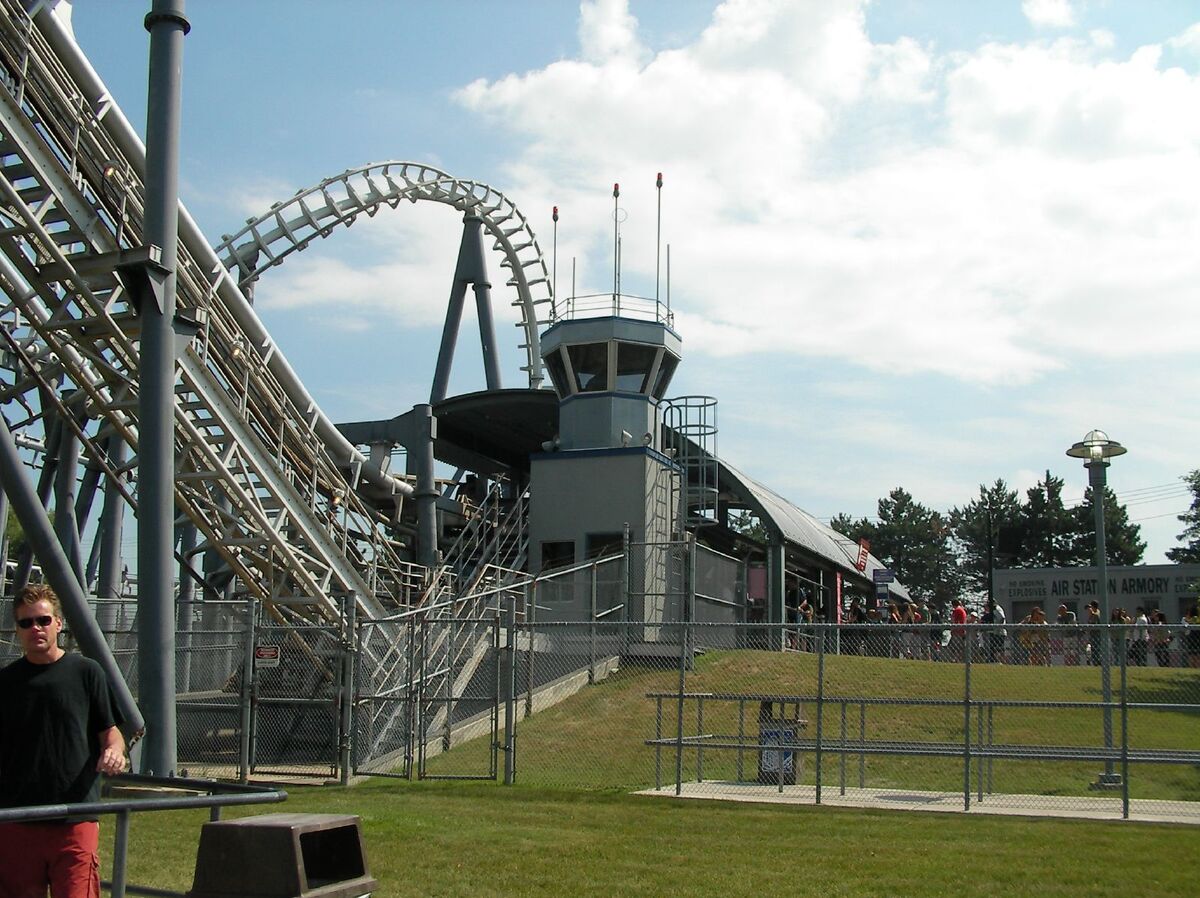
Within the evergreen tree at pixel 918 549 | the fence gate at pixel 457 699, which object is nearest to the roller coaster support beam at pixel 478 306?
the fence gate at pixel 457 699

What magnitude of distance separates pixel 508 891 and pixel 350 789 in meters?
7.44

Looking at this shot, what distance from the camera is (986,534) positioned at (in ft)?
384

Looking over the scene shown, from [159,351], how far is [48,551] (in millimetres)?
2330

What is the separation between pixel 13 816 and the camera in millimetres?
5277

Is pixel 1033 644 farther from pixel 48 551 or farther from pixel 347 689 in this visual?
pixel 48 551

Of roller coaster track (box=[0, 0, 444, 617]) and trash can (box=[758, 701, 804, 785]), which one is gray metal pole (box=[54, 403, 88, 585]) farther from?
trash can (box=[758, 701, 804, 785])

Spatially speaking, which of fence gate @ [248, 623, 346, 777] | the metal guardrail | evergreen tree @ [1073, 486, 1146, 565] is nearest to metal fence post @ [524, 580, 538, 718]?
fence gate @ [248, 623, 346, 777]

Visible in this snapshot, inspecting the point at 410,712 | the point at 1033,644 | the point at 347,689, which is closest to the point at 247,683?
the point at 347,689

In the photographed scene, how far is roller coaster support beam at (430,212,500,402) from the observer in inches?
1542

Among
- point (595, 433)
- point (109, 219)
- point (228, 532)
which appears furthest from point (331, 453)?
point (109, 219)

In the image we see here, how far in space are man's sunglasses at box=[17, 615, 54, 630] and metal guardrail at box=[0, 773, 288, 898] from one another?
0.83 metres

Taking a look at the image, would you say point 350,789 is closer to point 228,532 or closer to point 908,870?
point 228,532

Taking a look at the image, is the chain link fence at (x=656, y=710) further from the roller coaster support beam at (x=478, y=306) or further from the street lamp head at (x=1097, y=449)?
the roller coaster support beam at (x=478, y=306)

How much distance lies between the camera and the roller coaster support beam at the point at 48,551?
43.9ft
